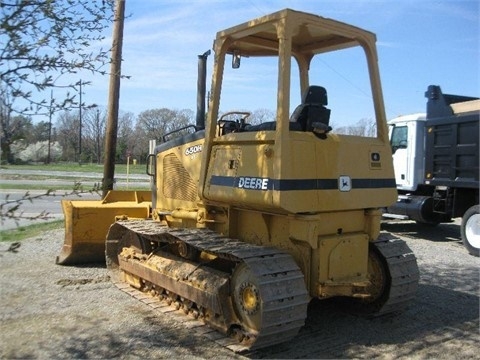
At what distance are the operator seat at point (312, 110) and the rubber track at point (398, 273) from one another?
1518 mm

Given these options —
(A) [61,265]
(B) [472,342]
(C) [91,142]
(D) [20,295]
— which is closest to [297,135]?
(B) [472,342]

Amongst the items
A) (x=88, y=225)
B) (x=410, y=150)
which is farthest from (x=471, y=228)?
(x=88, y=225)

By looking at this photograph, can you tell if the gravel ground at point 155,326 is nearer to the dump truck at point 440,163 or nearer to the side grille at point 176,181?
the side grille at point 176,181

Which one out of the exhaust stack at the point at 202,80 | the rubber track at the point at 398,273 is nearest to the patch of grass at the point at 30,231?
the exhaust stack at the point at 202,80

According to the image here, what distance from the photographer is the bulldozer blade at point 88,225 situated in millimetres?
7621

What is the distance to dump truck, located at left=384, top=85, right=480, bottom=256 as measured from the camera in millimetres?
10562

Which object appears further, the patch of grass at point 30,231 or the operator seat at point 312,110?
the patch of grass at point 30,231

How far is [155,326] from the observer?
518 cm

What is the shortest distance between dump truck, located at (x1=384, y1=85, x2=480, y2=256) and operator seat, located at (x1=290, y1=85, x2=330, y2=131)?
6.47m

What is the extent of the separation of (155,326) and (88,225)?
9.73 ft

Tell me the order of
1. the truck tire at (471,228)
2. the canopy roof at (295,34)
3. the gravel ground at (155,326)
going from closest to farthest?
the gravel ground at (155,326) < the canopy roof at (295,34) < the truck tire at (471,228)

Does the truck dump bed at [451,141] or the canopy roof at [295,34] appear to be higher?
the canopy roof at [295,34]

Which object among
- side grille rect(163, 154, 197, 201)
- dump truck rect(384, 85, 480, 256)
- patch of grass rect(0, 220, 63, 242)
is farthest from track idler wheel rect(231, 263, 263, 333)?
dump truck rect(384, 85, 480, 256)

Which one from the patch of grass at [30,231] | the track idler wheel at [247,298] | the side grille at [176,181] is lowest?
the patch of grass at [30,231]
